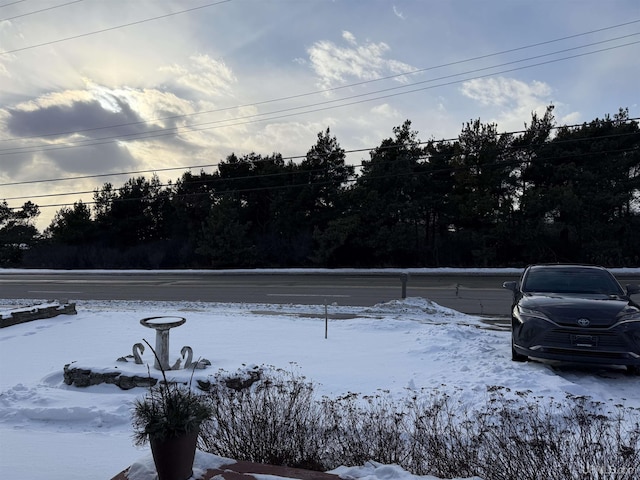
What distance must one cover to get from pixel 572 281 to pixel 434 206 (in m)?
21.6

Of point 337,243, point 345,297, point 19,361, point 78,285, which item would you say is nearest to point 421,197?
point 337,243

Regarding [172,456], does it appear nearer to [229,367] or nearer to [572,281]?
[229,367]

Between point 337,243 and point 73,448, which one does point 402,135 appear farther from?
point 73,448

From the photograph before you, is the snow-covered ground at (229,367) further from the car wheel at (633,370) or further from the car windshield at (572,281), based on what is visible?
the car windshield at (572,281)

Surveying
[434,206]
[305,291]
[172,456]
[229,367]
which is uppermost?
[434,206]

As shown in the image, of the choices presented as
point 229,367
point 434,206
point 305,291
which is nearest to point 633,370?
point 229,367

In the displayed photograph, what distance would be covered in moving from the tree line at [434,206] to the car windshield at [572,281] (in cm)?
1596

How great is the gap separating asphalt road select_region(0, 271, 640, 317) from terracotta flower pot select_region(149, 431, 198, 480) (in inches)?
445

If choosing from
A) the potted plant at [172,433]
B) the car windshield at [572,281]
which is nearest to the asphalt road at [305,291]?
the car windshield at [572,281]

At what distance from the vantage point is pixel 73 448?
3.61m

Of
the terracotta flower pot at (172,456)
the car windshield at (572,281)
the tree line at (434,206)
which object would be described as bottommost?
the terracotta flower pot at (172,456)

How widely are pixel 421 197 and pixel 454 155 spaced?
127 inches

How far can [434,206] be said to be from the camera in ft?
94.2

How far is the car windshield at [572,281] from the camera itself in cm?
727
